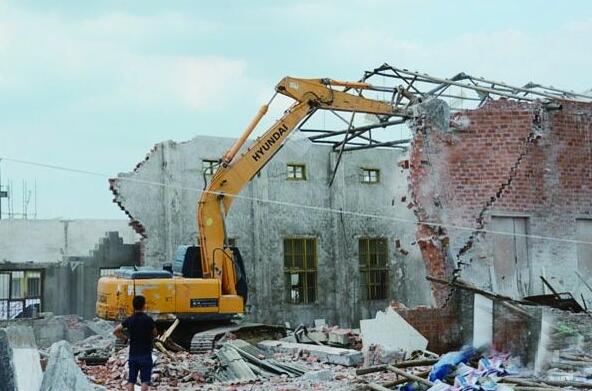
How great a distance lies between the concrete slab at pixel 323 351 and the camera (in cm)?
1155

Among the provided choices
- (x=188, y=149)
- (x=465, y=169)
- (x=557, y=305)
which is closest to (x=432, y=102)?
(x=465, y=169)

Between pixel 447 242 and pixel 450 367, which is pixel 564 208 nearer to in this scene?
pixel 447 242

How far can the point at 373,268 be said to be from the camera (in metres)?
21.0

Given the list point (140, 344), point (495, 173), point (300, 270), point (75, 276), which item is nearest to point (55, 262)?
point (75, 276)

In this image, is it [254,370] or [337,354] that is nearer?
[254,370]

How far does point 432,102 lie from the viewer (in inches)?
491

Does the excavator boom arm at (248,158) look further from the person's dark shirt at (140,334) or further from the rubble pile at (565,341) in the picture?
the rubble pile at (565,341)

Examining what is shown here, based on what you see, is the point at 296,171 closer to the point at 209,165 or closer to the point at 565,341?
the point at 209,165

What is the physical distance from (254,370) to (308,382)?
1.08 m

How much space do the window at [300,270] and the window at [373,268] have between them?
143 centimetres

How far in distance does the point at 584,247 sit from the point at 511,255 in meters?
1.39

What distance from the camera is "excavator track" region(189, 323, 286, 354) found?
12.7 m

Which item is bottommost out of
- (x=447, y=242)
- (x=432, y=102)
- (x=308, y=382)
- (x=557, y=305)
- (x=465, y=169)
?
(x=308, y=382)

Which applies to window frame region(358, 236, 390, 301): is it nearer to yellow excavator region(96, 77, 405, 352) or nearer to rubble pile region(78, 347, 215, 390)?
yellow excavator region(96, 77, 405, 352)
